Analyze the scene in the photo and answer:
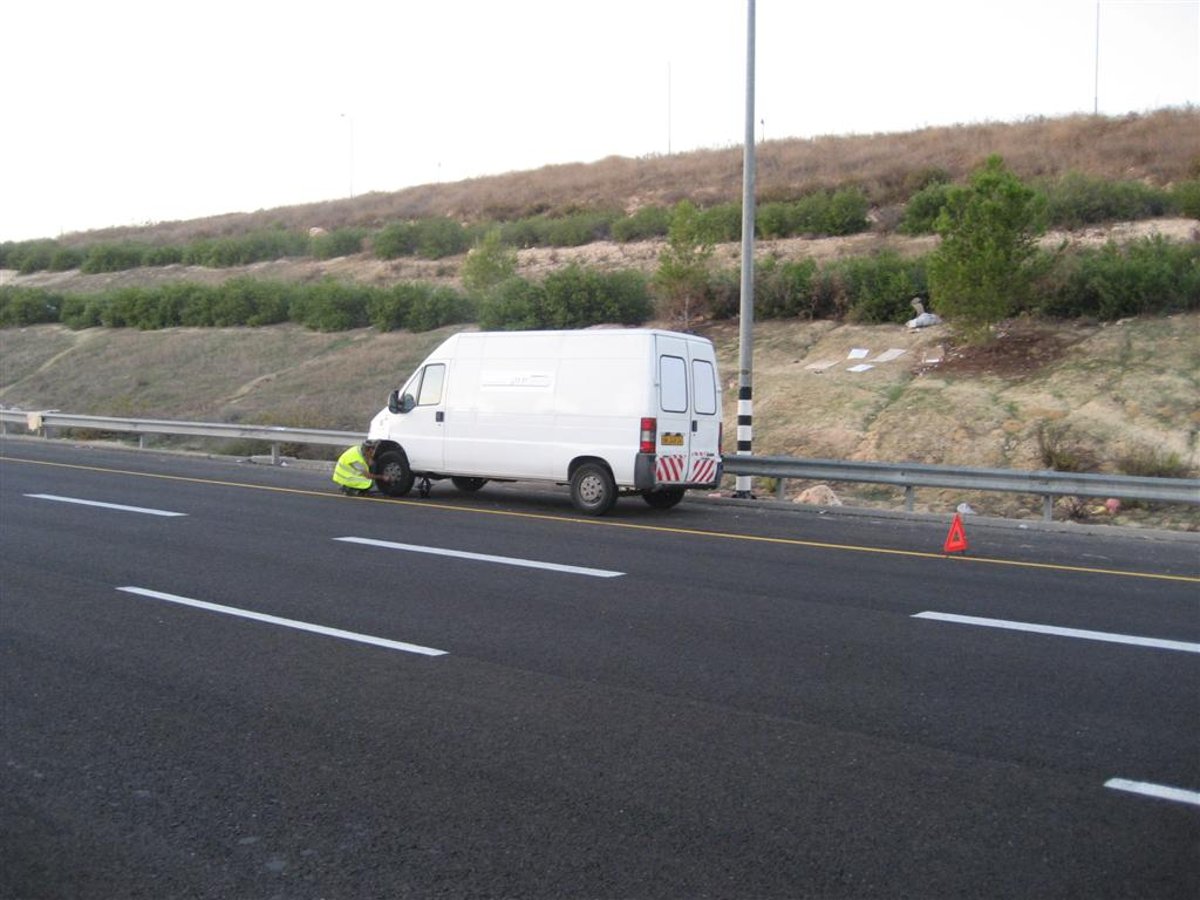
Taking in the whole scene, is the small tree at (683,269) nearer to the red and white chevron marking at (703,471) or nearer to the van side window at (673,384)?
the red and white chevron marking at (703,471)

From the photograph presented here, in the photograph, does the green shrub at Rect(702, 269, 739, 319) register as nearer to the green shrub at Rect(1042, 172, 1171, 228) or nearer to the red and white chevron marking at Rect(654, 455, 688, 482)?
the green shrub at Rect(1042, 172, 1171, 228)

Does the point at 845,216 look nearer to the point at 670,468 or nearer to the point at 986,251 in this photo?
the point at 986,251

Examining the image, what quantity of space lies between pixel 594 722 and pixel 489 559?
19.0 ft

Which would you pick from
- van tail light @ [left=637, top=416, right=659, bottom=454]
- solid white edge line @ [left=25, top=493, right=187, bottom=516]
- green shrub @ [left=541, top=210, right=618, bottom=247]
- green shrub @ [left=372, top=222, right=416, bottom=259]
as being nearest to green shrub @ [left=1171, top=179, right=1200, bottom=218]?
green shrub @ [left=541, top=210, right=618, bottom=247]

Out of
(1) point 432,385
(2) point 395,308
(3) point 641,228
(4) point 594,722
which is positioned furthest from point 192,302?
(4) point 594,722

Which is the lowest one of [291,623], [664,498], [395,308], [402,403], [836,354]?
[291,623]

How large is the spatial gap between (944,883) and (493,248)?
36131mm

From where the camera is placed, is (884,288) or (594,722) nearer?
(594,722)

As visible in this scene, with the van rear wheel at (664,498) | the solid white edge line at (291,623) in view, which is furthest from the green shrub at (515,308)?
the solid white edge line at (291,623)

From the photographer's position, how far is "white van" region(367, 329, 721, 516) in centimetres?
1611

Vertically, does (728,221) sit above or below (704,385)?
above

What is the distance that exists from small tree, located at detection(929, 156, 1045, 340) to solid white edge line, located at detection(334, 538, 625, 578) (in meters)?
13.8

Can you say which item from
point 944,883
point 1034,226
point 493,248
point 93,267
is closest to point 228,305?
point 493,248

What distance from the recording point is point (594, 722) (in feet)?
22.5
